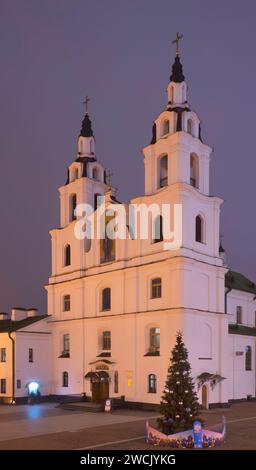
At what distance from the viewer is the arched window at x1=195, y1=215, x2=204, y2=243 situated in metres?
41.3

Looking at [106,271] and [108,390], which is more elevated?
[106,271]

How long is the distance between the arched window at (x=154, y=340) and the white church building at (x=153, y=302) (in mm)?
71

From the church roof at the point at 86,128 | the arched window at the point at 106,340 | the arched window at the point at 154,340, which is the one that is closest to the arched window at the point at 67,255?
the arched window at the point at 106,340

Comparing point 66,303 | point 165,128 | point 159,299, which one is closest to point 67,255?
point 66,303

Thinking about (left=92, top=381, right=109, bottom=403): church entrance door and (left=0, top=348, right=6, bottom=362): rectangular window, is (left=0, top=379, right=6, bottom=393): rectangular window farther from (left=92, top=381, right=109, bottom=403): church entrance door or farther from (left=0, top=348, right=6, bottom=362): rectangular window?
(left=92, top=381, right=109, bottom=403): church entrance door

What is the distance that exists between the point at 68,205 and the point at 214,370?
19954 millimetres

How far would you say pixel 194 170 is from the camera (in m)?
42.6

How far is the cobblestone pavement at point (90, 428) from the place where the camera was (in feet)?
80.2

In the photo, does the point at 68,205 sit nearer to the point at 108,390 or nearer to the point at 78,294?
the point at 78,294

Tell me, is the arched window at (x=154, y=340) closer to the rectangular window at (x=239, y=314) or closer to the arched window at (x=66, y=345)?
the arched window at (x=66, y=345)

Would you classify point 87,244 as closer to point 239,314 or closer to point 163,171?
point 163,171

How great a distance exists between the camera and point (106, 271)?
44875 mm

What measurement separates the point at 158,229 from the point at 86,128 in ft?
52.0
